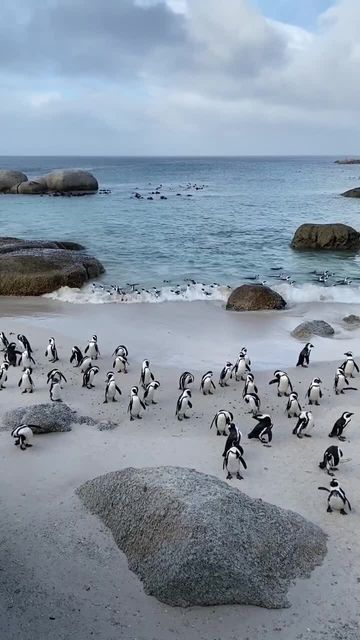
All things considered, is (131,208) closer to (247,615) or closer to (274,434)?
(274,434)

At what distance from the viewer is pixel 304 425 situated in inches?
433

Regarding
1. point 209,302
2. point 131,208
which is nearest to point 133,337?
point 209,302

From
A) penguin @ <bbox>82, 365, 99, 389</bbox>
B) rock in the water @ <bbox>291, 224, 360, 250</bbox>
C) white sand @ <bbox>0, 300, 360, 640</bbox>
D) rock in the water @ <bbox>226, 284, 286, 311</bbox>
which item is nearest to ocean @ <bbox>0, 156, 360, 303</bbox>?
rock in the water @ <bbox>291, 224, 360, 250</bbox>

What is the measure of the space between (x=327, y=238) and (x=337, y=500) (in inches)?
1055

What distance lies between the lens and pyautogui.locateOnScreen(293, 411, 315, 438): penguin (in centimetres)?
1098

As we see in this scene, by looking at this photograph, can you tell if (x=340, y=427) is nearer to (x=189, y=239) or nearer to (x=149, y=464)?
(x=149, y=464)

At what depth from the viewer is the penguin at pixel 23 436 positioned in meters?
10.1

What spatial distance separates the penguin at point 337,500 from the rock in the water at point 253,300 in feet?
39.2

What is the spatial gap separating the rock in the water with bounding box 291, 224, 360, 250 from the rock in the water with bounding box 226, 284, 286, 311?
14.0m

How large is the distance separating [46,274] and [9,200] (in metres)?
41.3

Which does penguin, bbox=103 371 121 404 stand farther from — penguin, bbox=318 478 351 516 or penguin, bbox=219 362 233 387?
penguin, bbox=318 478 351 516

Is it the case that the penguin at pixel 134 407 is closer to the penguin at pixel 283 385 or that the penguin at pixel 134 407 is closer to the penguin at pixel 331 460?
the penguin at pixel 283 385

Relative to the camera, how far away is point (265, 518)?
776cm

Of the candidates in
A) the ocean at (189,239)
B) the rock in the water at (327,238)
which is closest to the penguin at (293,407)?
the ocean at (189,239)
